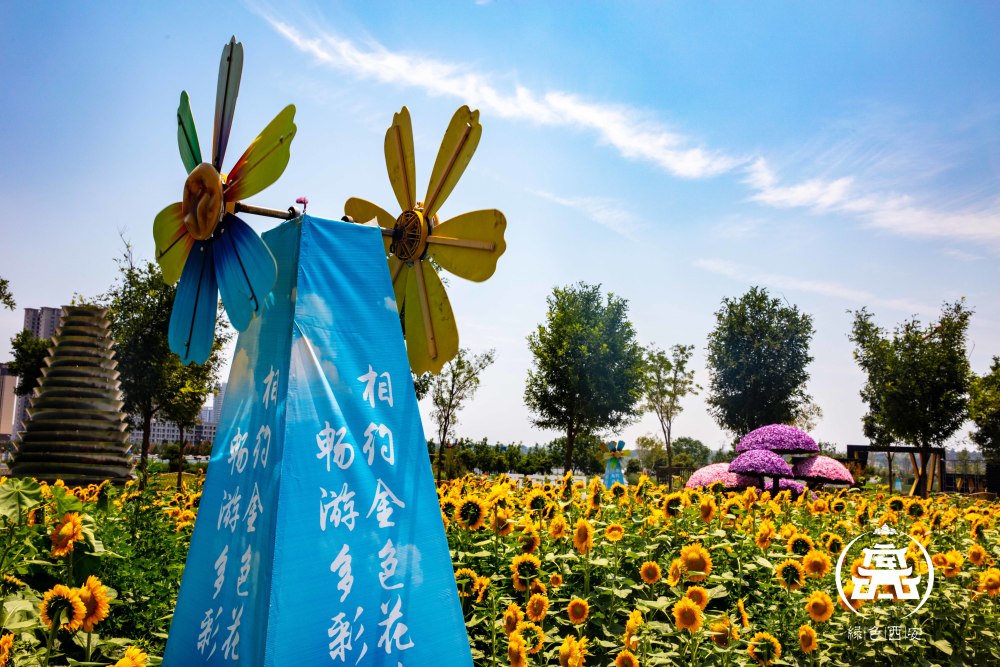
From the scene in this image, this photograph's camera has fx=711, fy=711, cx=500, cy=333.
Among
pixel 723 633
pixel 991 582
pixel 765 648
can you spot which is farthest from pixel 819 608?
pixel 991 582

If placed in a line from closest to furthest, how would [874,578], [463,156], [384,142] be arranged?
1. [463,156]
2. [384,142]
3. [874,578]

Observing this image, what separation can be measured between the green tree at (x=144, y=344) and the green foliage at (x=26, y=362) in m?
10.6

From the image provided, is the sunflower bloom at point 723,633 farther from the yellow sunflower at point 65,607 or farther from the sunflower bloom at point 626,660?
the yellow sunflower at point 65,607

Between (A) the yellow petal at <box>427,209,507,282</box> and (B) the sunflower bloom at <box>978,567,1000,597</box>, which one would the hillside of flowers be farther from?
(A) the yellow petal at <box>427,209,507,282</box>

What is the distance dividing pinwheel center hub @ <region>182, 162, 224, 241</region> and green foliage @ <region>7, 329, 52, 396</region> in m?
32.3

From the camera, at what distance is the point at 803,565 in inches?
131

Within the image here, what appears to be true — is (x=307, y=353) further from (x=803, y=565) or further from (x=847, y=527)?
(x=847, y=527)

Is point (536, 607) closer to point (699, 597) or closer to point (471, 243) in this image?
point (699, 597)

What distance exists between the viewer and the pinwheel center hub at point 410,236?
3256 mm

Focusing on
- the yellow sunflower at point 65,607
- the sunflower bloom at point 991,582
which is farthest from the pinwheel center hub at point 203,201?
the sunflower bloom at point 991,582

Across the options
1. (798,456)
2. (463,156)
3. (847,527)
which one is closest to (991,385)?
(798,456)

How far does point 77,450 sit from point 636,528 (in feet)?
23.8

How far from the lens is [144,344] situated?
71.8ft

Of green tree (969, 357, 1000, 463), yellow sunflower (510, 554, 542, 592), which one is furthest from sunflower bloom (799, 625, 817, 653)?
green tree (969, 357, 1000, 463)
